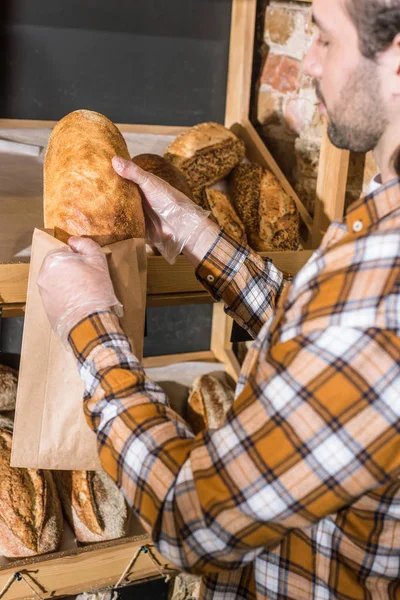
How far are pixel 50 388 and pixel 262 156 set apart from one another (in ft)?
3.53

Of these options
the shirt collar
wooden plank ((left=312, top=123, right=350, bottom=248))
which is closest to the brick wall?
wooden plank ((left=312, top=123, right=350, bottom=248))

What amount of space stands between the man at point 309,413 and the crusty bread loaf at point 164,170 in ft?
1.80

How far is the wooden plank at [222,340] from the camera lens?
2176mm

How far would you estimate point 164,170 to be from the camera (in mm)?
1511

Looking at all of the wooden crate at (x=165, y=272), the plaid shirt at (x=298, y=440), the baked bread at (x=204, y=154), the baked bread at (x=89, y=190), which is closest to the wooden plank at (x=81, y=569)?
the wooden crate at (x=165, y=272)

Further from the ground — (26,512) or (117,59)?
(117,59)

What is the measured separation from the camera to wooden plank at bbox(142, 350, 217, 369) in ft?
6.91

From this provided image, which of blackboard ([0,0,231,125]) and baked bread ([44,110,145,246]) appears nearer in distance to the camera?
baked bread ([44,110,145,246])

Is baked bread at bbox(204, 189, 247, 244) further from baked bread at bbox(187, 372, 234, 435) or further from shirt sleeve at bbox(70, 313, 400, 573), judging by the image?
shirt sleeve at bbox(70, 313, 400, 573)

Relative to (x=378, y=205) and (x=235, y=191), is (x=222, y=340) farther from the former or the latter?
(x=378, y=205)

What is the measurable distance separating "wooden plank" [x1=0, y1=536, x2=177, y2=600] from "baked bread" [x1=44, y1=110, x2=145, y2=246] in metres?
0.80

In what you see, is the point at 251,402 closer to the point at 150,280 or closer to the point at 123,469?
the point at 123,469

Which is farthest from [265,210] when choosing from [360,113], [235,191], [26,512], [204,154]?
[26,512]

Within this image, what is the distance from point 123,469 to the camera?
84 cm
